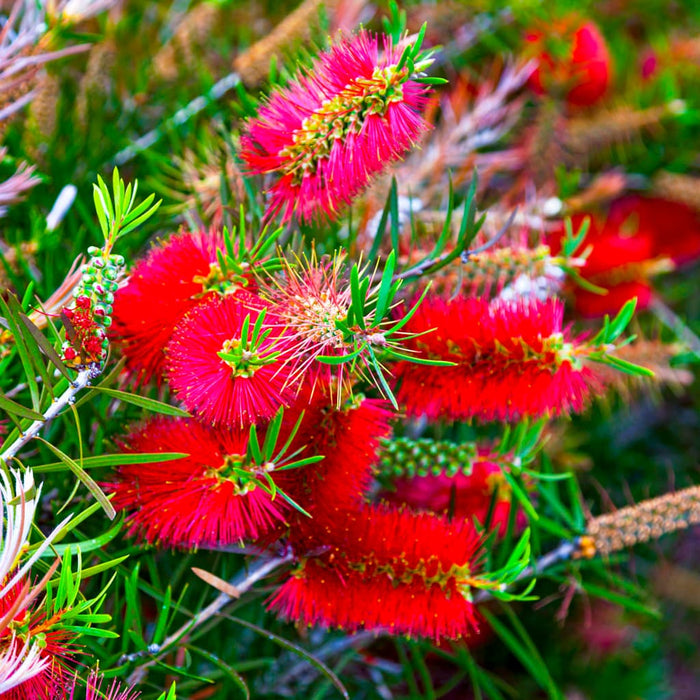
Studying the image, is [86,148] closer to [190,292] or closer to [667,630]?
[190,292]

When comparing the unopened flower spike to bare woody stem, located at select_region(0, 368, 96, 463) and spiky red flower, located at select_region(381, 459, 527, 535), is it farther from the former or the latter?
spiky red flower, located at select_region(381, 459, 527, 535)

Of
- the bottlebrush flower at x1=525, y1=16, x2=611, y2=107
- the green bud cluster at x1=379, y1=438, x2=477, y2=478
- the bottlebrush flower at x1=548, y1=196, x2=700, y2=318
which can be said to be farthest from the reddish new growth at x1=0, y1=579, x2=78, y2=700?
the bottlebrush flower at x1=525, y1=16, x2=611, y2=107

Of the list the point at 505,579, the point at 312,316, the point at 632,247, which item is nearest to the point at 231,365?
the point at 312,316

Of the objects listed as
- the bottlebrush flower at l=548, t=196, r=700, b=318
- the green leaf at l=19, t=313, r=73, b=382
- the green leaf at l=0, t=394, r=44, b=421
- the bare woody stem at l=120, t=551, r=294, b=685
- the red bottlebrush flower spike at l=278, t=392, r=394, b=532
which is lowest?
the bottlebrush flower at l=548, t=196, r=700, b=318

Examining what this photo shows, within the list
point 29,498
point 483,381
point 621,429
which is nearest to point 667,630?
point 621,429

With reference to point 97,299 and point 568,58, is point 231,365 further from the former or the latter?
point 568,58
